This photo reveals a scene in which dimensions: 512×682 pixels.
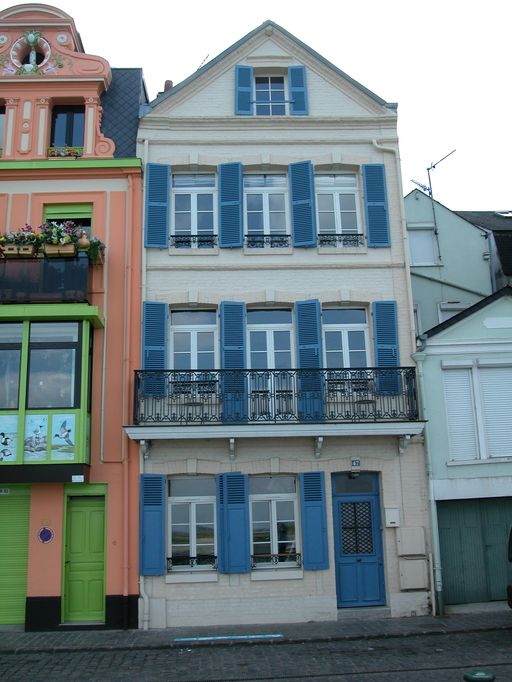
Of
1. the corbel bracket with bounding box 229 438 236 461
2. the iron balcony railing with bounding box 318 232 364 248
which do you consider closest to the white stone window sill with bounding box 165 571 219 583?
the corbel bracket with bounding box 229 438 236 461

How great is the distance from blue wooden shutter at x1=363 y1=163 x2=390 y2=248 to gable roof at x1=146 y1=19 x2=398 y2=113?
5.34 ft

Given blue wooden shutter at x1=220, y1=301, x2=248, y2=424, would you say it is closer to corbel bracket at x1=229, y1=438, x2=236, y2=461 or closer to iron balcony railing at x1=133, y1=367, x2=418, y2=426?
iron balcony railing at x1=133, y1=367, x2=418, y2=426

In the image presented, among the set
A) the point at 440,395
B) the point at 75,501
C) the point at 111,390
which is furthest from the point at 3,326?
the point at 440,395

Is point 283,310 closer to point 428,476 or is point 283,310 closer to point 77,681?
point 428,476

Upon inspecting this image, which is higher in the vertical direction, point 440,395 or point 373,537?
point 440,395

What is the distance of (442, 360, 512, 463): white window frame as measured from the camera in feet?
47.0

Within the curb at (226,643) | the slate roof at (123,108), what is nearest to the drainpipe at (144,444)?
the slate roof at (123,108)

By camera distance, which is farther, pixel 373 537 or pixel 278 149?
pixel 278 149

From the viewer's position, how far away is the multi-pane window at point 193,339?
14.8 metres

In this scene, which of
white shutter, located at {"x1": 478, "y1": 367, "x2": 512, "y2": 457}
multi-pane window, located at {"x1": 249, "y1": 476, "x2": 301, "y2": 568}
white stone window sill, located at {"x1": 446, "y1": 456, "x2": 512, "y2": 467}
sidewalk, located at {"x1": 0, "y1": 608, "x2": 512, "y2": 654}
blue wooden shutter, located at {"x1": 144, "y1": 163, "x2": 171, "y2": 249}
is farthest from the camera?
blue wooden shutter, located at {"x1": 144, "y1": 163, "x2": 171, "y2": 249}

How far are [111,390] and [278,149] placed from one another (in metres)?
6.38

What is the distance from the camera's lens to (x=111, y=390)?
14289 mm

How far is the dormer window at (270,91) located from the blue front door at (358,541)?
8.13m

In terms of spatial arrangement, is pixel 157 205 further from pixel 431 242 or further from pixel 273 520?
pixel 431 242
